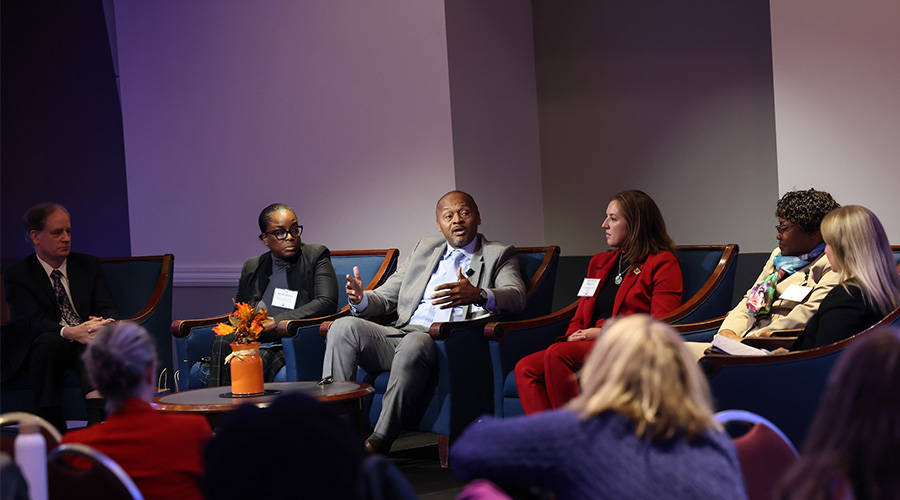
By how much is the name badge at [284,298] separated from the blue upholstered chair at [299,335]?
253 mm

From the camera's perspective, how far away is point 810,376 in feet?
9.95

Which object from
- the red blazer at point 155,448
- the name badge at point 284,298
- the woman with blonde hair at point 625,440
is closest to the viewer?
the woman with blonde hair at point 625,440

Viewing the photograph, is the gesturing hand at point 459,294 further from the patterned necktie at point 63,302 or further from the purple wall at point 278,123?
the patterned necktie at point 63,302

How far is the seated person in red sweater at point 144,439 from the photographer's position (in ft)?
6.32

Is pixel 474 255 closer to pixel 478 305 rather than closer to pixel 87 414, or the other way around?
pixel 478 305

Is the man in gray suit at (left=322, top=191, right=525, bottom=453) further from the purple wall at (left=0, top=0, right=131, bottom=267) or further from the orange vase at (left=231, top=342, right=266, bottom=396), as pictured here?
the purple wall at (left=0, top=0, right=131, bottom=267)

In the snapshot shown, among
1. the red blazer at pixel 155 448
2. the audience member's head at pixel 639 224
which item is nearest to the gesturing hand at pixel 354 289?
the audience member's head at pixel 639 224

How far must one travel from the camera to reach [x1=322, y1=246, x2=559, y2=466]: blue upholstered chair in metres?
4.29

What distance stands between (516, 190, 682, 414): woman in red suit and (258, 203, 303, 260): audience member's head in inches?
64.4

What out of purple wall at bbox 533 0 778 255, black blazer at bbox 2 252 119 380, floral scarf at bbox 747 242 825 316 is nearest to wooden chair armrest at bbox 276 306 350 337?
black blazer at bbox 2 252 119 380

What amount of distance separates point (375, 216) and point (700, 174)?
2.08 metres

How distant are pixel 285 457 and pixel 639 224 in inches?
127

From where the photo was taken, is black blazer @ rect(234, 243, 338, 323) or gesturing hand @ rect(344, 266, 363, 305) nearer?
gesturing hand @ rect(344, 266, 363, 305)

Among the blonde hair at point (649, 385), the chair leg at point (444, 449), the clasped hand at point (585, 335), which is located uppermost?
the blonde hair at point (649, 385)
